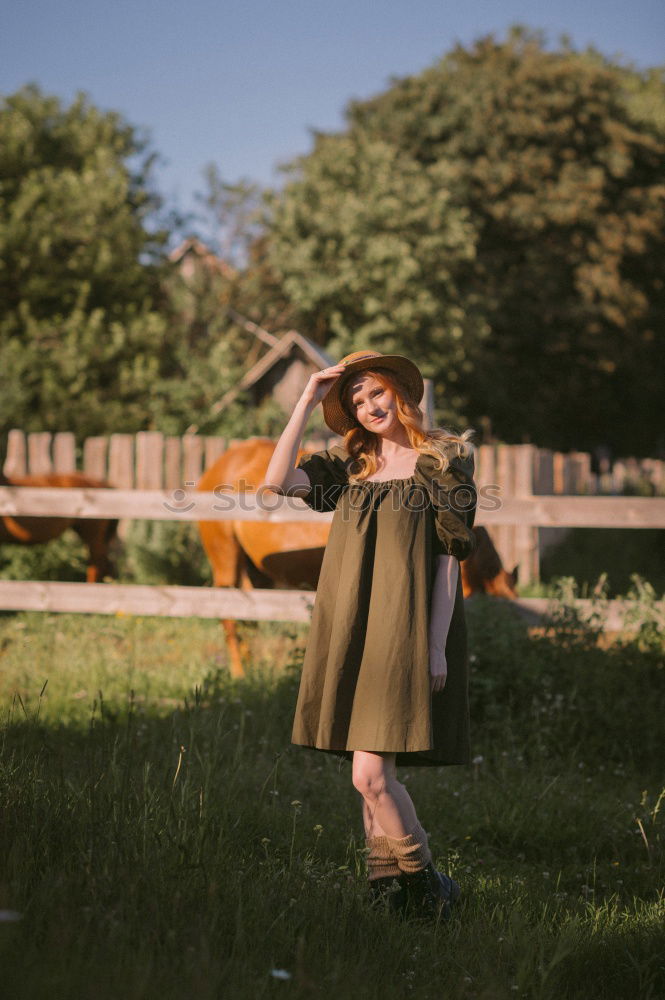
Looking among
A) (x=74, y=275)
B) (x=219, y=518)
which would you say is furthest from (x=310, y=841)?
(x=74, y=275)

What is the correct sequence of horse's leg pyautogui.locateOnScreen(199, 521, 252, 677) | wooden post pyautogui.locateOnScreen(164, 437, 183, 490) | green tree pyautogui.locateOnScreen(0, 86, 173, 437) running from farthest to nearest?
→ green tree pyautogui.locateOnScreen(0, 86, 173, 437) → wooden post pyautogui.locateOnScreen(164, 437, 183, 490) → horse's leg pyautogui.locateOnScreen(199, 521, 252, 677)

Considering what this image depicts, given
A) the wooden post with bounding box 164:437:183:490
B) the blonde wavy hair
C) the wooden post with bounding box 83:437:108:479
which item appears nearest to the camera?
the blonde wavy hair

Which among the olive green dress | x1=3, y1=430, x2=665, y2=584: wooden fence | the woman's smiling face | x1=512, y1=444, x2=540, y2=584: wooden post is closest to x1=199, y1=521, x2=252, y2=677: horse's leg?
x1=3, y1=430, x2=665, y2=584: wooden fence

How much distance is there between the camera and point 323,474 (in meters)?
3.05

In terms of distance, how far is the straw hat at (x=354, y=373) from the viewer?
3012 mm

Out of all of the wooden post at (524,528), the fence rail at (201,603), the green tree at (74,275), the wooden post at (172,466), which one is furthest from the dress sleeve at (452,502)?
the green tree at (74,275)

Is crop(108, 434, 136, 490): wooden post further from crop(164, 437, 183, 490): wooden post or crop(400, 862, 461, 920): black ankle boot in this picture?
crop(400, 862, 461, 920): black ankle boot

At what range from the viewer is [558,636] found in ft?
16.8

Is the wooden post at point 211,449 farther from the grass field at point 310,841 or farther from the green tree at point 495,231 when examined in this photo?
the green tree at point 495,231

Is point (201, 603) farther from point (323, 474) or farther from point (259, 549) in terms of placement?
point (323, 474)

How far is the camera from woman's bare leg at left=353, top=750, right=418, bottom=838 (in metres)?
2.68

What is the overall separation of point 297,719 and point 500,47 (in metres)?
26.5

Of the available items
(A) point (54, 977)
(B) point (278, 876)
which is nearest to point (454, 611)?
(B) point (278, 876)

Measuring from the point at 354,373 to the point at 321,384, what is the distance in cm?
13
